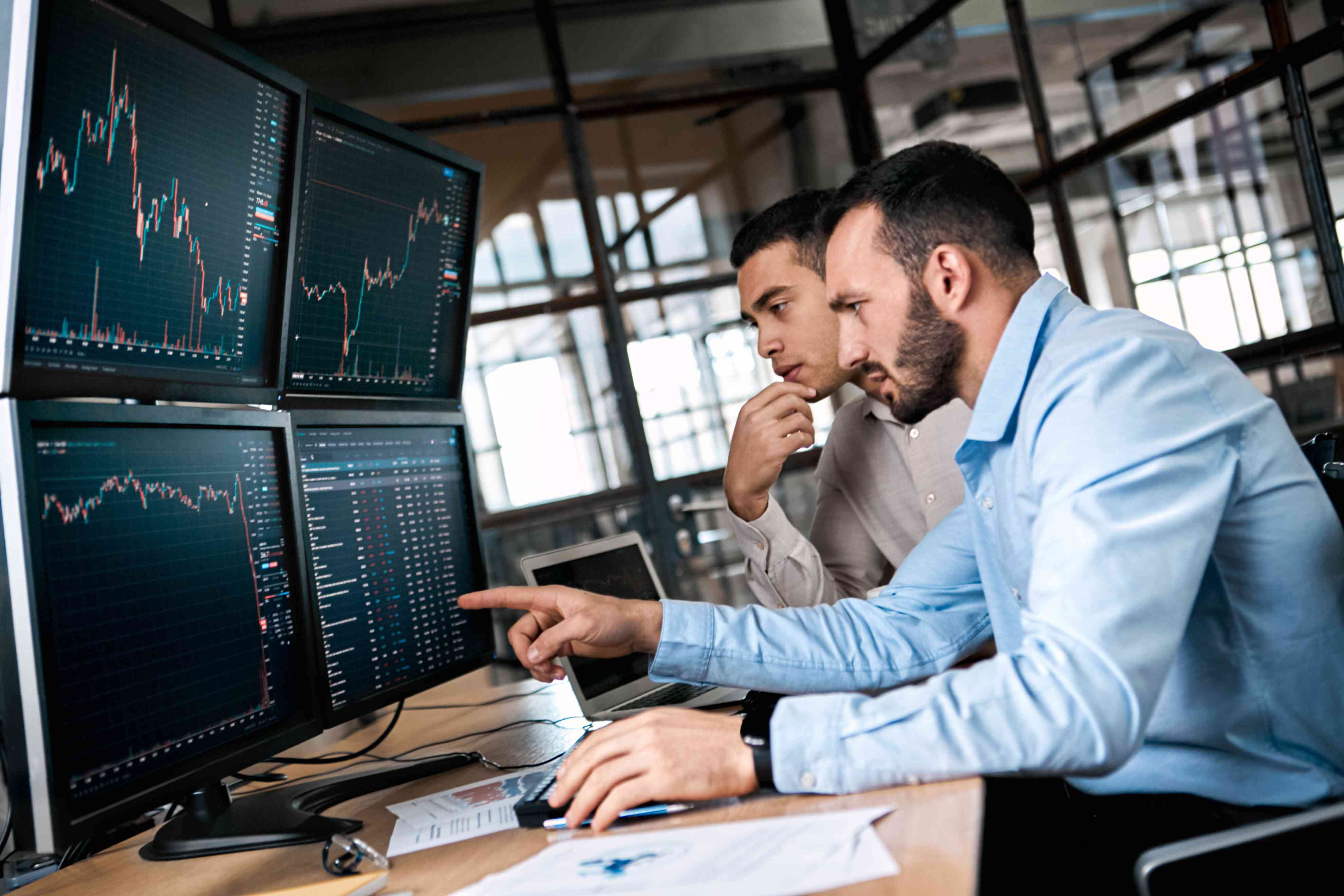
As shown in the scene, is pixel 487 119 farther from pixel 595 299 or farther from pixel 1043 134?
pixel 1043 134

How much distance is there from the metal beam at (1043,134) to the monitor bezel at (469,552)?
7.36ft

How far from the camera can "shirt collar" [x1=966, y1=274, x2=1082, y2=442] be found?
1.15 metres

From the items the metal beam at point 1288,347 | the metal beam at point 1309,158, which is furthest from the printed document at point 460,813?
the metal beam at point 1309,158

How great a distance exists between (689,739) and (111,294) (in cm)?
72

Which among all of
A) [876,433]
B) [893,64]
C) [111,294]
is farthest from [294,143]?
[893,64]

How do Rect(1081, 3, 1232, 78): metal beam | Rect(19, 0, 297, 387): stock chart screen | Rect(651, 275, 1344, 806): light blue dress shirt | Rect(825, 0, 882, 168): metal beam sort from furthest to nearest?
Rect(825, 0, 882, 168): metal beam → Rect(1081, 3, 1232, 78): metal beam → Rect(19, 0, 297, 387): stock chart screen → Rect(651, 275, 1344, 806): light blue dress shirt

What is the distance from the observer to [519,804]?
104cm

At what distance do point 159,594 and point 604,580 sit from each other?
2.77 feet

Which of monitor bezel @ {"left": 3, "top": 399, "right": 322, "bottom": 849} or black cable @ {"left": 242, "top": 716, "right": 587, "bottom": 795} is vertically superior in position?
monitor bezel @ {"left": 3, "top": 399, "right": 322, "bottom": 849}

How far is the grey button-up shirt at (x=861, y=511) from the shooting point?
1977mm

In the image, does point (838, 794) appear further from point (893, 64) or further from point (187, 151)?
point (893, 64)

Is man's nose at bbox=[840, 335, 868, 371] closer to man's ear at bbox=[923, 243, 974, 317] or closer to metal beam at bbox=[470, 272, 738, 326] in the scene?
man's ear at bbox=[923, 243, 974, 317]

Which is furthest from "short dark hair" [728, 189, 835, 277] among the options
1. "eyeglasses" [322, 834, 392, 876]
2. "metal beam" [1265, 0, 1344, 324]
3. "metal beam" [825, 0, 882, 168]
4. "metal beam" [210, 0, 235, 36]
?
"metal beam" [210, 0, 235, 36]

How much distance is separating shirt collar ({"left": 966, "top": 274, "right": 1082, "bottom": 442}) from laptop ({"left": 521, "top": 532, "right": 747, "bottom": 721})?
579 millimetres
